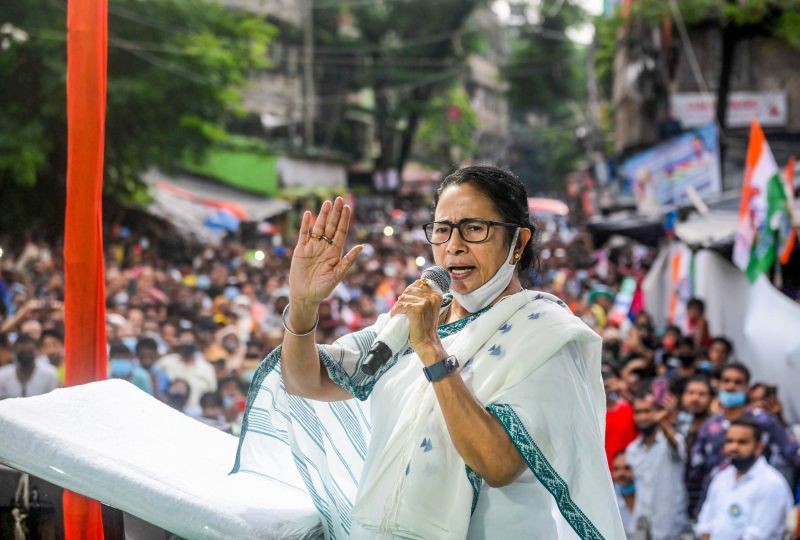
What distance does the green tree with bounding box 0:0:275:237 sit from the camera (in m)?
20.0

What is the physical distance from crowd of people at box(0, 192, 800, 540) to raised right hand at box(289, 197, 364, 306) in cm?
72

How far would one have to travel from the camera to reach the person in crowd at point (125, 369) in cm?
832

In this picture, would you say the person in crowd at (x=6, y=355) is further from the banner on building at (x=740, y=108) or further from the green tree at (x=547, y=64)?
the green tree at (x=547, y=64)

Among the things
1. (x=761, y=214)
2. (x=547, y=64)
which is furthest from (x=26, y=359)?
(x=547, y=64)

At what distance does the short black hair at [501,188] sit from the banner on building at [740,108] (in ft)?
71.7

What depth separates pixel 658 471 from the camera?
21.5 ft

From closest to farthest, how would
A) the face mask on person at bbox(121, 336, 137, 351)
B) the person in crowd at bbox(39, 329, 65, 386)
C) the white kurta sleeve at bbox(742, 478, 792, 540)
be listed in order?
1. the white kurta sleeve at bbox(742, 478, 792, 540)
2. the person in crowd at bbox(39, 329, 65, 386)
3. the face mask on person at bbox(121, 336, 137, 351)

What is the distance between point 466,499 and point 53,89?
743 inches

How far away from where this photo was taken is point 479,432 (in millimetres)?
2508

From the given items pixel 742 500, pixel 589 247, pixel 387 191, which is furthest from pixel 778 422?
pixel 387 191

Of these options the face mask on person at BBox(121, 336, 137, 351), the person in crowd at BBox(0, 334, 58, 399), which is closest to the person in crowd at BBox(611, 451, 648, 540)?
the person in crowd at BBox(0, 334, 58, 399)

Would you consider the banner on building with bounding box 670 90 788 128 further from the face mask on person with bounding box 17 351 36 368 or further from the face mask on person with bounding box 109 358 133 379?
the face mask on person with bounding box 17 351 36 368

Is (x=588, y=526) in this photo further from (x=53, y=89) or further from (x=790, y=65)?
(x=790, y=65)

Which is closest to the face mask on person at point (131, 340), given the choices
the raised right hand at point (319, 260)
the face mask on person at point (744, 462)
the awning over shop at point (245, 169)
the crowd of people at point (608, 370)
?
the crowd of people at point (608, 370)
